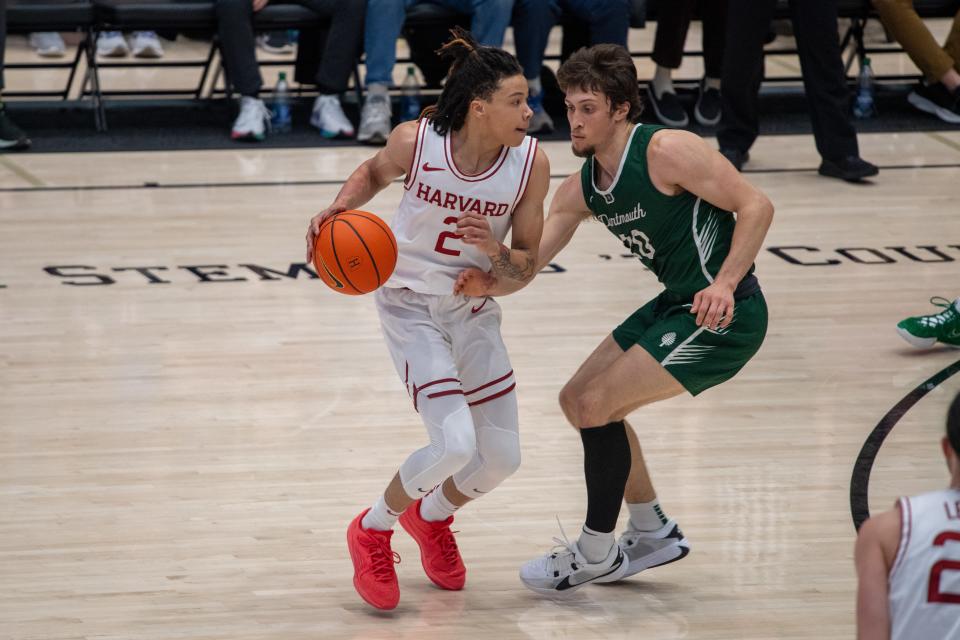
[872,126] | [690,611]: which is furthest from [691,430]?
[872,126]

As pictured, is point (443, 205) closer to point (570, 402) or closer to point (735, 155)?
point (570, 402)

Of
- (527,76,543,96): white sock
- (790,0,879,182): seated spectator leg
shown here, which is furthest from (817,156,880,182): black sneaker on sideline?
(527,76,543,96): white sock

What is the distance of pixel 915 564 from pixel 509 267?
1.76 metres

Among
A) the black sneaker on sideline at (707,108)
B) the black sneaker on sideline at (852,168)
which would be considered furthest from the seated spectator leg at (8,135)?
the black sneaker on sideline at (852,168)

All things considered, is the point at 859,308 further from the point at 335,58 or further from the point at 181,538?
the point at 335,58

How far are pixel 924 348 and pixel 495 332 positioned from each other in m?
2.72

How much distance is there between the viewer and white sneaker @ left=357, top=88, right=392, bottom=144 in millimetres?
8930

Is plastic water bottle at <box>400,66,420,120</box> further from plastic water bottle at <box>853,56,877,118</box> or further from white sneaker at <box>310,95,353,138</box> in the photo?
plastic water bottle at <box>853,56,877,118</box>

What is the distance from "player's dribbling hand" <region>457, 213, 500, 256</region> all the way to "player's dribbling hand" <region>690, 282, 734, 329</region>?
22.5 inches

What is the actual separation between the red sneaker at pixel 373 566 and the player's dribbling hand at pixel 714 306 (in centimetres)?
109

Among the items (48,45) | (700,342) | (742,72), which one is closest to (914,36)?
(742,72)

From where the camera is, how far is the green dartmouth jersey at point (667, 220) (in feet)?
12.2

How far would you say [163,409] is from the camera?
5164mm

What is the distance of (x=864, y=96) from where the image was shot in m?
10.0
